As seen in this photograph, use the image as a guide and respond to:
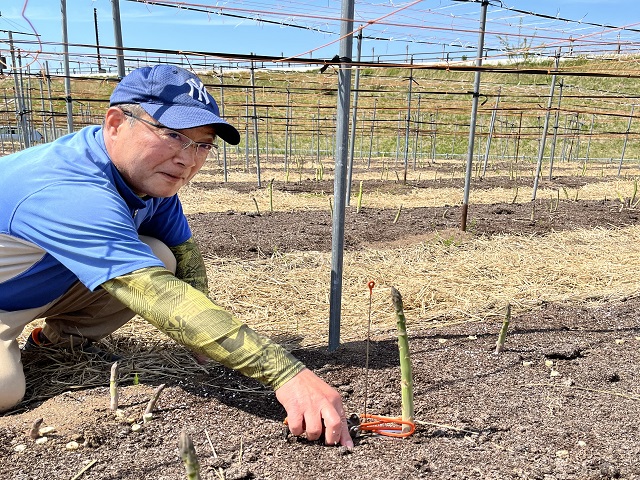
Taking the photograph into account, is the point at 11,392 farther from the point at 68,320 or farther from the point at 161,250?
the point at 161,250

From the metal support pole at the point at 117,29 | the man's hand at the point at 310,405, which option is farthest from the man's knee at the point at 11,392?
the metal support pole at the point at 117,29

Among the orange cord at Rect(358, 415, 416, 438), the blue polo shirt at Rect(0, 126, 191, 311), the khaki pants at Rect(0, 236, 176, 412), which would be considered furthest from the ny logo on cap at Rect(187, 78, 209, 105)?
the orange cord at Rect(358, 415, 416, 438)

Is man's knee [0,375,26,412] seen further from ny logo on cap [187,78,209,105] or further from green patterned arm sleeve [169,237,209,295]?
ny logo on cap [187,78,209,105]

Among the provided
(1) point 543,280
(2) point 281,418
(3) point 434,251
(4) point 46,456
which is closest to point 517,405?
(2) point 281,418

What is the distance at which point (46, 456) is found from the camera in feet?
4.57

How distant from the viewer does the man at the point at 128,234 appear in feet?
4.17

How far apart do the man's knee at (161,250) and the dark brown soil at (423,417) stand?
0.48 metres

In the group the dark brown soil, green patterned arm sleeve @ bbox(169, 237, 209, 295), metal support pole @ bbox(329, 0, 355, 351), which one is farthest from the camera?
green patterned arm sleeve @ bbox(169, 237, 209, 295)

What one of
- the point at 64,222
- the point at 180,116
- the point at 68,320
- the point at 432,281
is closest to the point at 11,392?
the point at 68,320

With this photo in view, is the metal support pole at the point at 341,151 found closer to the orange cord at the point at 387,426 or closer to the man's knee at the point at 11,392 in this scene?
the orange cord at the point at 387,426

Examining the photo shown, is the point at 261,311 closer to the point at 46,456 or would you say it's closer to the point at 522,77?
the point at 46,456

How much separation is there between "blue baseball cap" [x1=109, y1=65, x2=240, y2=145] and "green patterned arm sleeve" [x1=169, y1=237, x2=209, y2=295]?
845mm

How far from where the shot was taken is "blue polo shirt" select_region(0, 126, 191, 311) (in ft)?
4.37

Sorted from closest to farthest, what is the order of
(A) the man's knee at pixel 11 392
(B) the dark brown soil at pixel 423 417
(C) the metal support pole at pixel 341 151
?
(B) the dark brown soil at pixel 423 417, (A) the man's knee at pixel 11 392, (C) the metal support pole at pixel 341 151
